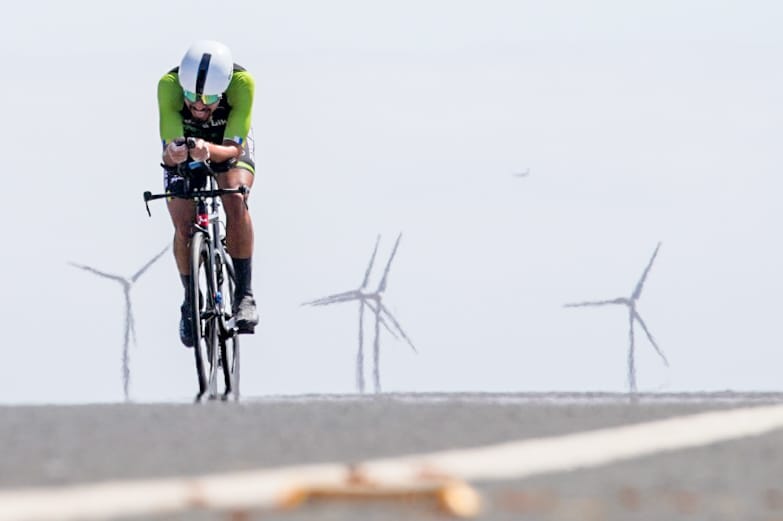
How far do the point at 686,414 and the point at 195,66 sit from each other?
4.75 metres

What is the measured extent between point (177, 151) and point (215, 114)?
0.68 meters

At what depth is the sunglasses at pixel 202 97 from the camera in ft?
43.0

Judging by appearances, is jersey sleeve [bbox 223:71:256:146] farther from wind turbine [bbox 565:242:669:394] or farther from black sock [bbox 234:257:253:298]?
wind turbine [bbox 565:242:669:394]

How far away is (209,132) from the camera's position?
13367mm

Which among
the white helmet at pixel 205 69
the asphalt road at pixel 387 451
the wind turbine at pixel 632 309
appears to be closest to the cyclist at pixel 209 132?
the white helmet at pixel 205 69

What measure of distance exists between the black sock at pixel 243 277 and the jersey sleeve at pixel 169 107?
1.15 meters

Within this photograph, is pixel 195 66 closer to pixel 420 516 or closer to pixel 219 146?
pixel 219 146

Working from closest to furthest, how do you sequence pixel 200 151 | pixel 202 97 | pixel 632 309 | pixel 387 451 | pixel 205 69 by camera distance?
pixel 387 451 < pixel 200 151 < pixel 205 69 < pixel 202 97 < pixel 632 309

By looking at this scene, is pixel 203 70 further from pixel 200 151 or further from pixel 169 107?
pixel 200 151

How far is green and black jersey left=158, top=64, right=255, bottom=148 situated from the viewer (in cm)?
1311

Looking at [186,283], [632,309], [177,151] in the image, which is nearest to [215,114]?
[177,151]

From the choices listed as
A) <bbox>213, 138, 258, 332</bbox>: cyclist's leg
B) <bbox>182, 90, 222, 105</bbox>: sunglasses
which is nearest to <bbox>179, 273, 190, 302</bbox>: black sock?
<bbox>213, 138, 258, 332</bbox>: cyclist's leg

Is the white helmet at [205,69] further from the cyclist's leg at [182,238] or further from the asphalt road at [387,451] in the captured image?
the asphalt road at [387,451]

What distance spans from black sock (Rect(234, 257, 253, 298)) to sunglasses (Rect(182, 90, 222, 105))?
123cm
